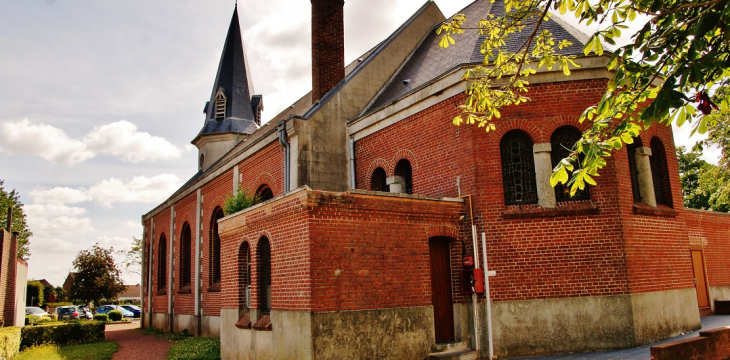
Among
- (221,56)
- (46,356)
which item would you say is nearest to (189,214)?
(46,356)

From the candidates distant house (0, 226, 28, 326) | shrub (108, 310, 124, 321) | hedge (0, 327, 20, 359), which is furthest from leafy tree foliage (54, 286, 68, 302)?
hedge (0, 327, 20, 359)

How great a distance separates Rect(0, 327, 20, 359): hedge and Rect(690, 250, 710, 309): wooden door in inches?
778

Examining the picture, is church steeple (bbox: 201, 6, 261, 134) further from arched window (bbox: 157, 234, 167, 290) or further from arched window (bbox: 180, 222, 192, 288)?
arched window (bbox: 180, 222, 192, 288)

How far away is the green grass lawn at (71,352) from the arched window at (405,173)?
31.8ft

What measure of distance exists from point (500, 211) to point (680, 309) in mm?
4618

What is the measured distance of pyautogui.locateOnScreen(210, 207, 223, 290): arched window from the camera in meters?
19.5

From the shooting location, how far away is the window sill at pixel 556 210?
1070 cm

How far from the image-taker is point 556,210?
10.8 m

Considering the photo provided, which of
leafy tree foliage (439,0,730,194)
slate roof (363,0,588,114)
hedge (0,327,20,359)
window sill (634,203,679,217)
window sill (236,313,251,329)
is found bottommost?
hedge (0,327,20,359)

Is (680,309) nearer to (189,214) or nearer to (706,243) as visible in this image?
(706,243)

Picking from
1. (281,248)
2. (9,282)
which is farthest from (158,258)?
(281,248)

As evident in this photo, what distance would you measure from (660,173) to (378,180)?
700 cm

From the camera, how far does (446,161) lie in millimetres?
11844

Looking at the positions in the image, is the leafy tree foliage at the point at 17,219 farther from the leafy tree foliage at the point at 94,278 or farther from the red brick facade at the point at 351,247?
the red brick facade at the point at 351,247
